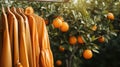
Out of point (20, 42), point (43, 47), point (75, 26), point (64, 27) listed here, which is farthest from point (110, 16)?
point (20, 42)

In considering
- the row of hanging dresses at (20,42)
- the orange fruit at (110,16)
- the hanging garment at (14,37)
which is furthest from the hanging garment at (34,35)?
the orange fruit at (110,16)

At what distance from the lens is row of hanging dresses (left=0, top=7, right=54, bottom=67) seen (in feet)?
5.17

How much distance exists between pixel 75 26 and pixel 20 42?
1.21m

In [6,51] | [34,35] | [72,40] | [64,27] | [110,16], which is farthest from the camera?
[110,16]

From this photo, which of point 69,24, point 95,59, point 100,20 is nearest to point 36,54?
point 69,24

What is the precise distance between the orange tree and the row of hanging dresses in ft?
2.74

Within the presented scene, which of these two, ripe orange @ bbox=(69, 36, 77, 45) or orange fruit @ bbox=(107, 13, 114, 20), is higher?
orange fruit @ bbox=(107, 13, 114, 20)

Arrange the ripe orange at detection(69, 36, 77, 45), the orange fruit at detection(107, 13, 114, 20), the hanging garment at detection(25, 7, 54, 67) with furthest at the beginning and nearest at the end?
1. the orange fruit at detection(107, 13, 114, 20)
2. the ripe orange at detection(69, 36, 77, 45)
3. the hanging garment at detection(25, 7, 54, 67)

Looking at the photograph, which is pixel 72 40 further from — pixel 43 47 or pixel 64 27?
pixel 43 47

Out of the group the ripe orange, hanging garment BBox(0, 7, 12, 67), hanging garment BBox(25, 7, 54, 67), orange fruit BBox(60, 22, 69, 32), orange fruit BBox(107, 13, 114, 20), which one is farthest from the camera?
orange fruit BBox(107, 13, 114, 20)

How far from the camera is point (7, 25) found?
5.22 ft

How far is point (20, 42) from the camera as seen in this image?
160 centimetres

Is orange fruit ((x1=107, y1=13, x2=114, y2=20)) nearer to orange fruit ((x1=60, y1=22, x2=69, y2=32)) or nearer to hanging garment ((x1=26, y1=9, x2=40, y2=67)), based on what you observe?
orange fruit ((x1=60, y1=22, x2=69, y2=32))

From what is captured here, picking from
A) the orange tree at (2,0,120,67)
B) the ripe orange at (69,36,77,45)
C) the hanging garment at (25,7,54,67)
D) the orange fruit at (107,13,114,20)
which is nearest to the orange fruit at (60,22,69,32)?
the orange tree at (2,0,120,67)
